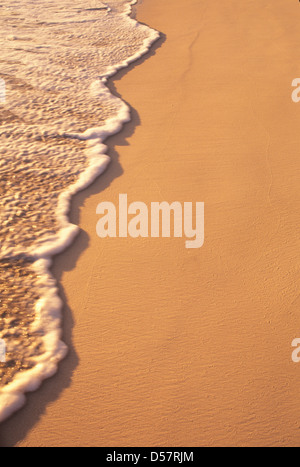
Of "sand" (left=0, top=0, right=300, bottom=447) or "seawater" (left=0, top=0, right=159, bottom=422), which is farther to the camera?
"seawater" (left=0, top=0, right=159, bottom=422)

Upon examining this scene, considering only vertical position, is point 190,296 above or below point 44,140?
below

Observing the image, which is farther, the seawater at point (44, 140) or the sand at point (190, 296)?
the seawater at point (44, 140)

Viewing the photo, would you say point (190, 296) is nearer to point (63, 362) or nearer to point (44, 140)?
point (63, 362)

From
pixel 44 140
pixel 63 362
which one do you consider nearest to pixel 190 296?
pixel 63 362

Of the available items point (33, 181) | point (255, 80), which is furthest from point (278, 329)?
point (255, 80)
